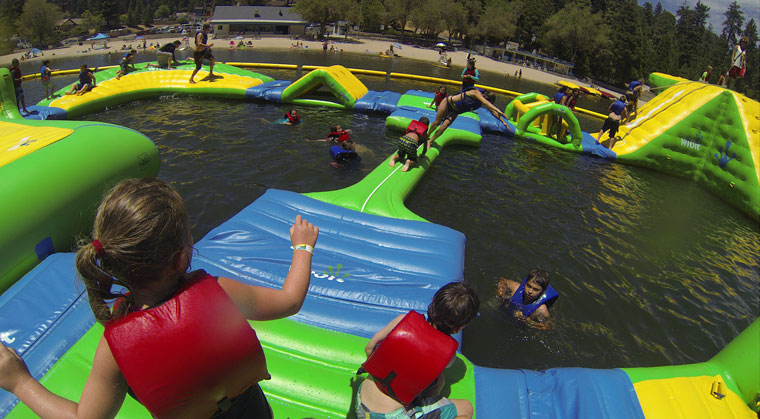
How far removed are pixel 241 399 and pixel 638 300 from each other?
549 cm

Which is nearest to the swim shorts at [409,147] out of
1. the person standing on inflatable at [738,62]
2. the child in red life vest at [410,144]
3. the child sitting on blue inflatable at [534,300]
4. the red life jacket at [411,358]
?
the child in red life vest at [410,144]

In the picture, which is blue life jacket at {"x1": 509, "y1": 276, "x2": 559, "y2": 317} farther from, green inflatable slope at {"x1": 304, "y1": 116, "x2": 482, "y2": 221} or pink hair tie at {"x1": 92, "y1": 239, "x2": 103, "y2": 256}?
pink hair tie at {"x1": 92, "y1": 239, "x2": 103, "y2": 256}

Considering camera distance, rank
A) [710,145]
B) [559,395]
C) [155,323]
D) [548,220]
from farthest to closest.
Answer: [710,145] → [548,220] → [559,395] → [155,323]

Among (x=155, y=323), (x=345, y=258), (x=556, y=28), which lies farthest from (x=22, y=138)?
(x=556, y=28)

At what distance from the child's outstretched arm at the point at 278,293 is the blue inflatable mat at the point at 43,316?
2.03 m

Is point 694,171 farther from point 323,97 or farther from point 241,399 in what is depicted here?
point 241,399

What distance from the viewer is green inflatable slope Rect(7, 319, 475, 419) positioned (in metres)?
2.59

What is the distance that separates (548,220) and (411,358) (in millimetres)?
5618

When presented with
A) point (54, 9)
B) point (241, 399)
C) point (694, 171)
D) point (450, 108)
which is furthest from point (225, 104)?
point (54, 9)

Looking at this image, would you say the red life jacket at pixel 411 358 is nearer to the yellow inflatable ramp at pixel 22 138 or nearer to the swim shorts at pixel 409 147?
the yellow inflatable ramp at pixel 22 138

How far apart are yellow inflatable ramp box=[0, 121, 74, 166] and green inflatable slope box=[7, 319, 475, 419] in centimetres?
218

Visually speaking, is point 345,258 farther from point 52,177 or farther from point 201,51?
point 201,51

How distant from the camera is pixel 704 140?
10.0 meters

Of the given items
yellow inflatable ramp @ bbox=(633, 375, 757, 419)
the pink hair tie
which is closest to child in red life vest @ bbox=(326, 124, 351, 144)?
yellow inflatable ramp @ bbox=(633, 375, 757, 419)
